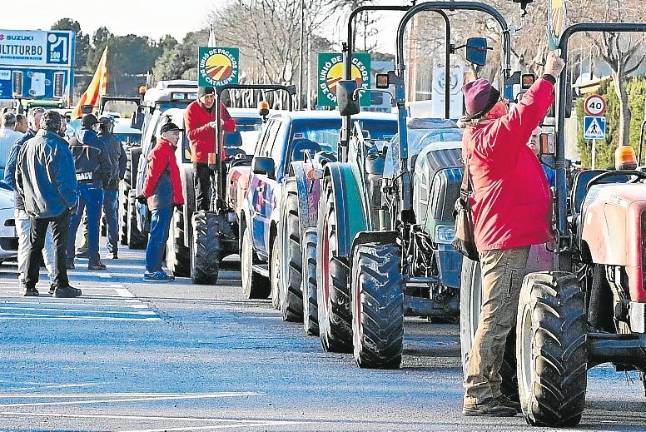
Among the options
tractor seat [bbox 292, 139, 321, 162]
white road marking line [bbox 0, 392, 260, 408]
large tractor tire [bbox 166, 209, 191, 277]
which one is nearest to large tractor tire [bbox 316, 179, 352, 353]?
white road marking line [bbox 0, 392, 260, 408]

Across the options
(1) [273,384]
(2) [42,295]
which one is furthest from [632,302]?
(2) [42,295]

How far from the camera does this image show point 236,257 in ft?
85.1

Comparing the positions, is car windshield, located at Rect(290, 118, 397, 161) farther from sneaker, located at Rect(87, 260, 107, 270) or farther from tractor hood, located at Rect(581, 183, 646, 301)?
tractor hood, located at Rect(581, 183, 646, 301)

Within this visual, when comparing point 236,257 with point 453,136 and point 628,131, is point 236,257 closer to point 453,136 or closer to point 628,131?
point 453,136

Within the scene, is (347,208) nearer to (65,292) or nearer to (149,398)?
(149,398)

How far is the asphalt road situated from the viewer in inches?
406

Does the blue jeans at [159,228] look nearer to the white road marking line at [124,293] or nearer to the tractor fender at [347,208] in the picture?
the white road marking line at [124,293]

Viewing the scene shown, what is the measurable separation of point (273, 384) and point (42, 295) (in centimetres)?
775

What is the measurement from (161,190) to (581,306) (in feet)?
39.3

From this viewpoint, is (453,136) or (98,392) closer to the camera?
(98,392)

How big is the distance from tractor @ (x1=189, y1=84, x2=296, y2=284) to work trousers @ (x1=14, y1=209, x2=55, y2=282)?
1.66 meters

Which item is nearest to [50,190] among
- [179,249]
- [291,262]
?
[179,249]

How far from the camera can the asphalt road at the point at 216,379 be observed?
10.3 m

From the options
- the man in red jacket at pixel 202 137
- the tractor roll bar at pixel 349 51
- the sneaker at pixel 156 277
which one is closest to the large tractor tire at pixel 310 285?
the tractor roll bar at pixel 349 51
